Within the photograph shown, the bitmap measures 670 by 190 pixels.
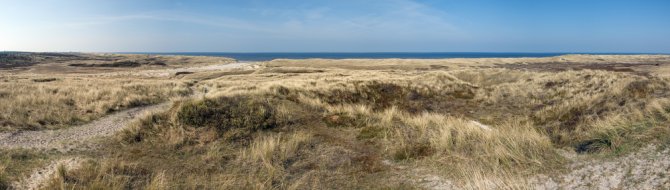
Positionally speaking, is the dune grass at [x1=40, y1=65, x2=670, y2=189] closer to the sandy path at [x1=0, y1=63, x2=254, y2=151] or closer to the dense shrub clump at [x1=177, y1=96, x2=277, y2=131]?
the dense shrub clump at [x1=177, y1=96, x2=277, y2=131]

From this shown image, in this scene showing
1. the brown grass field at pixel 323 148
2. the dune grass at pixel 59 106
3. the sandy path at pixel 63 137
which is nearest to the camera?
the brown grass field at pixel 323 148

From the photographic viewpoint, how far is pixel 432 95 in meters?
23.3

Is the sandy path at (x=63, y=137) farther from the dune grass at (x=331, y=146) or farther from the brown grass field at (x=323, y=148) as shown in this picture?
the dune grass at (x=331, y=146)

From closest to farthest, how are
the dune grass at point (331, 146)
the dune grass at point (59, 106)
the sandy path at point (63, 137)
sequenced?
1. the dune grass at point (331, 146)
2. the sandy path at point (63, 137)
3. the dune grass at point (59, 106)

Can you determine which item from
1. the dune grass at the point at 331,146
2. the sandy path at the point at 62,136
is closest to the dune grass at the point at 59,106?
the sandy path at the point at 62,136

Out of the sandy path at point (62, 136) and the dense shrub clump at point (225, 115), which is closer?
the sandy path at point (62, 136)

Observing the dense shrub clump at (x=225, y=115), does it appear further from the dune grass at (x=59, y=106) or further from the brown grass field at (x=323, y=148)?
the dune grass at (x=59, y=106)

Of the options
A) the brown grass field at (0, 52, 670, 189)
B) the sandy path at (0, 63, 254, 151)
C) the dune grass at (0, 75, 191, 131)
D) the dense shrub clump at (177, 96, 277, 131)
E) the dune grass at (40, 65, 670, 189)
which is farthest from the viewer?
the dune grass at (0, 75, 191, 131)

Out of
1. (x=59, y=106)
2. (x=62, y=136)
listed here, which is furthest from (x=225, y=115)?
(x=59, y=106)

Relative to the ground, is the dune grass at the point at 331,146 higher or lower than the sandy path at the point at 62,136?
higher

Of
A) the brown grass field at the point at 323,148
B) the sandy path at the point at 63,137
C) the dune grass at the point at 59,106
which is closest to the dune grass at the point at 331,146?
the brown grass field at the point at 323,148

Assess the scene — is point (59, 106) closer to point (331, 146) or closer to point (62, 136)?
point (62, 136)

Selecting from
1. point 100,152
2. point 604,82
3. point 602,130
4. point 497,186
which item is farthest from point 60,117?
point 604,82

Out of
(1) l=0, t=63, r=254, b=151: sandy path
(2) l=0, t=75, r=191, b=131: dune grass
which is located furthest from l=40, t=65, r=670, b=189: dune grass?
(2) l=0, t=75, r=191, b=131: dune grass
